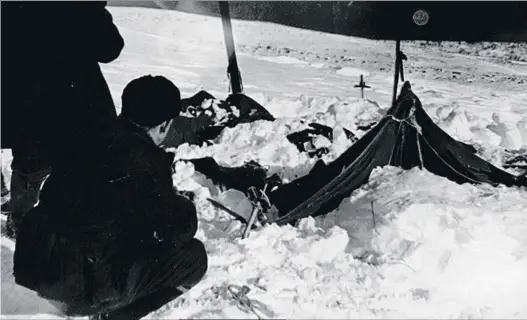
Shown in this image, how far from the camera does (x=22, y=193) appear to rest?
2.45 metres

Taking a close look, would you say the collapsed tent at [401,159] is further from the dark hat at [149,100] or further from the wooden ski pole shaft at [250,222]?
the dark hat at [149,100]

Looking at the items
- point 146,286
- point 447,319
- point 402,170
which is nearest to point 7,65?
point 146,286

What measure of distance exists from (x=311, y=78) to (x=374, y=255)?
426 centimetres

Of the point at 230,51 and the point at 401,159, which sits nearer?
the point at 401,159

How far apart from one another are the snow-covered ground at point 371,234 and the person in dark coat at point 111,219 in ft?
0.98

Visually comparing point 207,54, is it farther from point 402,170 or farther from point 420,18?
point 402,170

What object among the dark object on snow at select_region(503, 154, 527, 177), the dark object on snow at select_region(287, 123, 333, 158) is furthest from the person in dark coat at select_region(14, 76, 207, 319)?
the dark object on snow at select_region(503, 154, 527, 177)

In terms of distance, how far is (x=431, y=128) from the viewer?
9.60 feet

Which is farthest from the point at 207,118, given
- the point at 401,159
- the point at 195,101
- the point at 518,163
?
the point at 518,163

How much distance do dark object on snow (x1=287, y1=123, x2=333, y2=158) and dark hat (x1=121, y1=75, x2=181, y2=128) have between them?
2.20 m

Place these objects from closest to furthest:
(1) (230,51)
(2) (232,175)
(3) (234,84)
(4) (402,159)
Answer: (4) (402,159) → (2) (232,175) → (1) (230,51) → (3) (234,84)

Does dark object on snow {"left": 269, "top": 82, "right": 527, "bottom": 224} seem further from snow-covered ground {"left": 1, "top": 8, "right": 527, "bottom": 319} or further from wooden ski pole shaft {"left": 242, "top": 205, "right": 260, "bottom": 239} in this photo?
wooden ski pole shaft {"left": 242, "top": 205, "right": 260, "bottom": 239}

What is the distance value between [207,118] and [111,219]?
8.89ft

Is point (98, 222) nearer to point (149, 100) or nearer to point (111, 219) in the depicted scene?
point (111, 219)
